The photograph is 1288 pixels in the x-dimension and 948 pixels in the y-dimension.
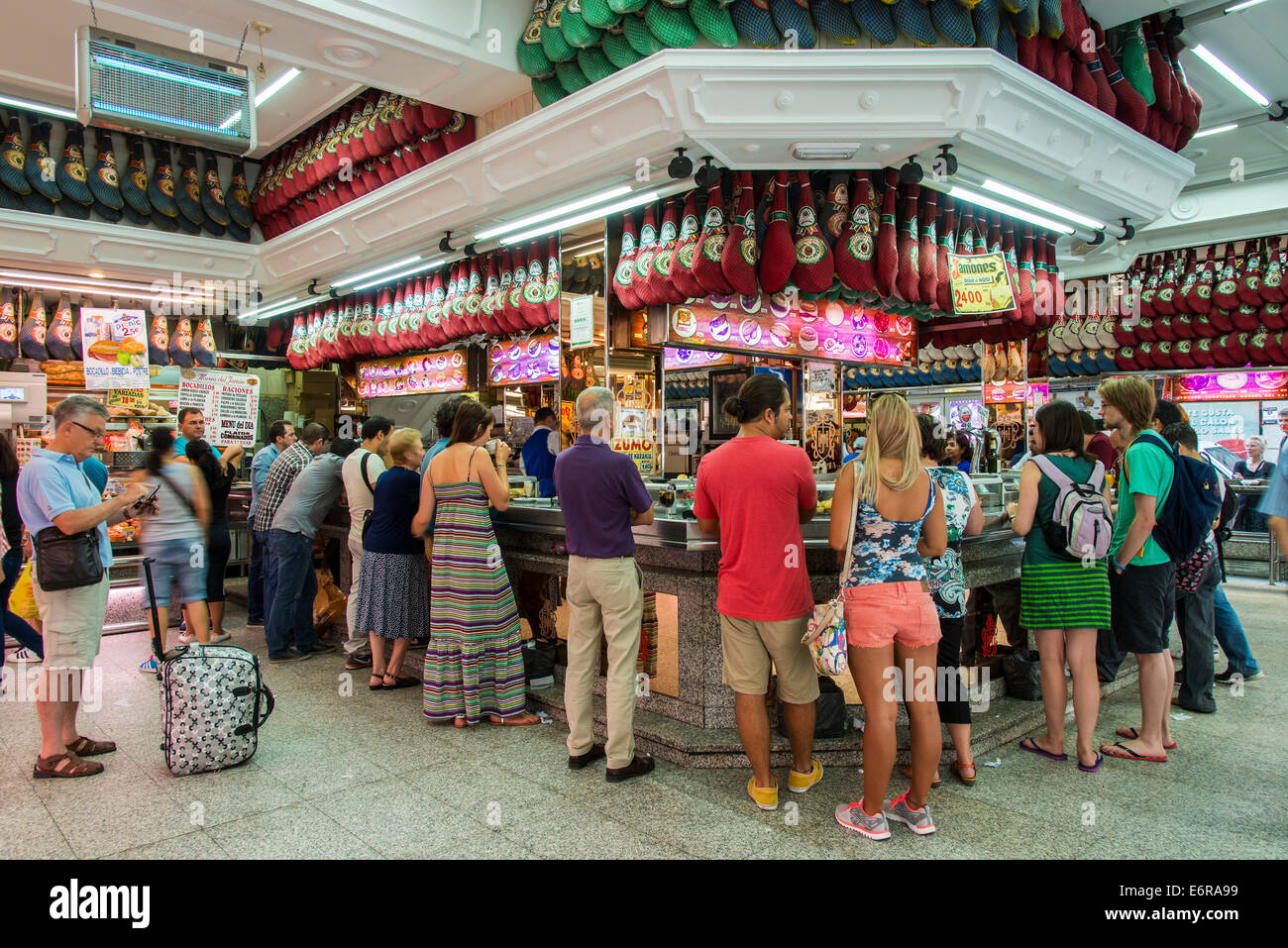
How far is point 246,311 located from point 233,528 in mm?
3460

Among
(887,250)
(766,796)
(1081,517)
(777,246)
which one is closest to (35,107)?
(777,246)

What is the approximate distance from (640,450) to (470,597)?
92.7 inches

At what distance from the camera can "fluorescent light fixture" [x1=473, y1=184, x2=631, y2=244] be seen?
541 cm

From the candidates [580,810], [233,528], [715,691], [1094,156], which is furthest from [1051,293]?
[233,528]

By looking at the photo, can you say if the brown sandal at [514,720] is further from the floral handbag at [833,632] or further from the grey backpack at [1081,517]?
the grey backpack at [1081,517]

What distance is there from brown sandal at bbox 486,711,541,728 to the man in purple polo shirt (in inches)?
34.5

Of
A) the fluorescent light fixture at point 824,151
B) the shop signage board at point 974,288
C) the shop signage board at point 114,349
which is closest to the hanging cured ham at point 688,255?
the fluorescent light fixture at point 824,151

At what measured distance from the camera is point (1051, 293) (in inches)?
261

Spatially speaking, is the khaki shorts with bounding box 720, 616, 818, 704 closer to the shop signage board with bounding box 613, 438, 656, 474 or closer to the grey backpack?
the grey backpack

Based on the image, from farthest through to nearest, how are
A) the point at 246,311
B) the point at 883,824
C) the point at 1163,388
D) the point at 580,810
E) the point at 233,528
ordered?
the point at 1163,388 → the point at 246,311 → the point at 233,528 → the point at 580,810 → the point at 883,824

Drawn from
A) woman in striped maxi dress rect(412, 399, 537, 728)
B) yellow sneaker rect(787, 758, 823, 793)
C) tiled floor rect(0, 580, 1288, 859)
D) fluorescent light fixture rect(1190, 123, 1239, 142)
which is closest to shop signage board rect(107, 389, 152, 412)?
tiled floor rect(0, 580, 1288, 859)

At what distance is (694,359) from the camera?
641cm

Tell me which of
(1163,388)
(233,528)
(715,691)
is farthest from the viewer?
(1163,388)

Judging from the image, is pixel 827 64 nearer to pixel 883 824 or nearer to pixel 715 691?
pixel 715 691
